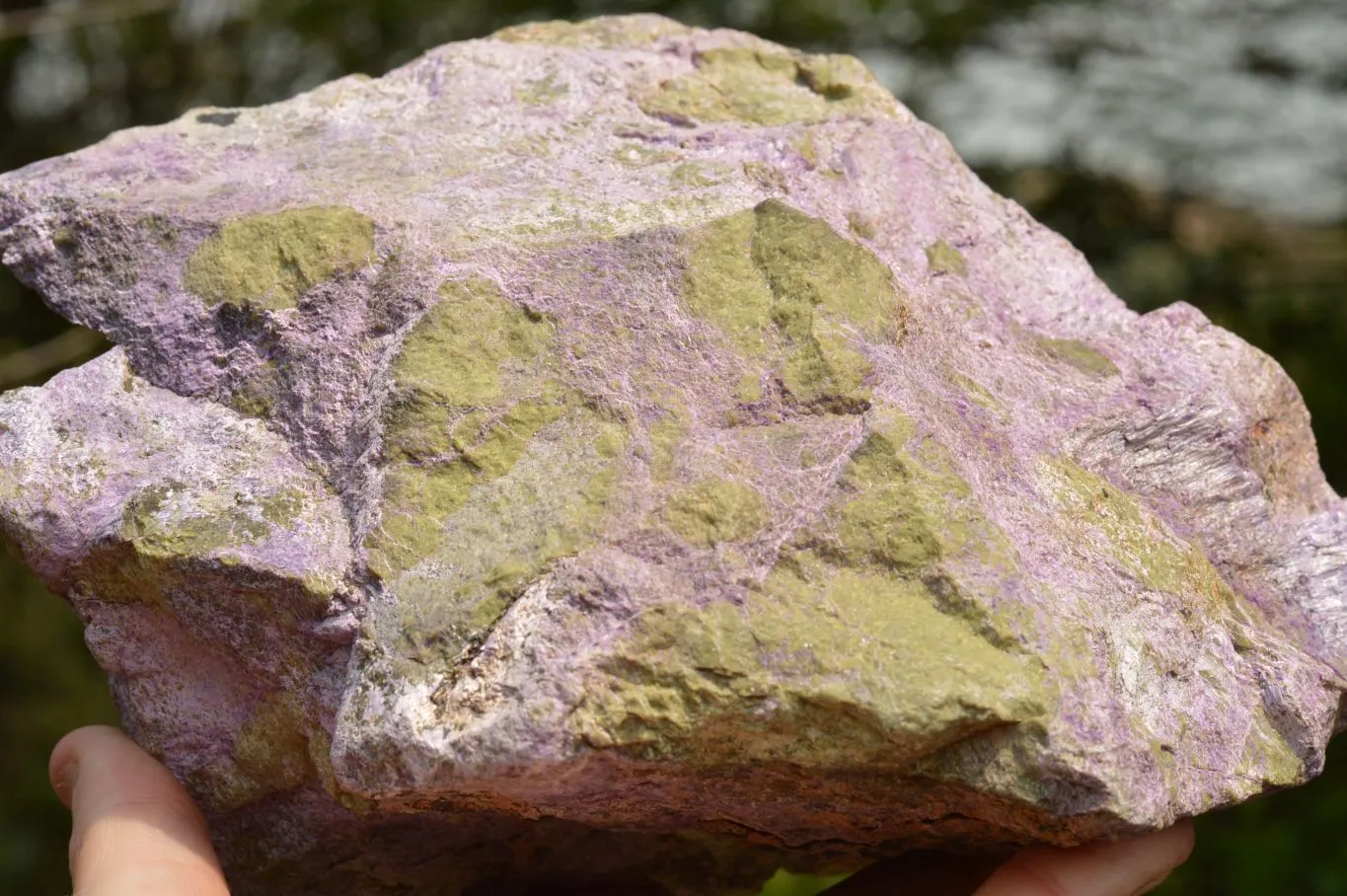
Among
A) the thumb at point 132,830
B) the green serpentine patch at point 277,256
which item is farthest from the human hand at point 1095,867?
the green serpentine patch at point 277,256

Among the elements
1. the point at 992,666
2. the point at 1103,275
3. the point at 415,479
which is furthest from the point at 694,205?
the point at 1103,275

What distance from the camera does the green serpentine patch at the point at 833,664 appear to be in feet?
3.55

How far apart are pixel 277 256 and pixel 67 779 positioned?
67 centimetres

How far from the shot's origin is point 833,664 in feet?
3.58

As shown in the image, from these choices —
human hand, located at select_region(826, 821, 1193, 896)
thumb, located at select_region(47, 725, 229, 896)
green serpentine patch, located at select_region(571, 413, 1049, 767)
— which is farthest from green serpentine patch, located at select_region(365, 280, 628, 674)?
human hand, located at select_region(826, 821, 1193, 896)

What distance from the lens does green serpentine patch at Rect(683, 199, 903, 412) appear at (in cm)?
124

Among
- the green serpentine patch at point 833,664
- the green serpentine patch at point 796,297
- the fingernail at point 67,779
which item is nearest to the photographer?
the green serpentine patch at point 833,664

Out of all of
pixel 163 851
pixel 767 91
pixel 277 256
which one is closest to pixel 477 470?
pixel 277 256

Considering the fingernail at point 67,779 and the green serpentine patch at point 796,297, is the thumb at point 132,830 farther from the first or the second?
the green serpentine patch at point 796,297

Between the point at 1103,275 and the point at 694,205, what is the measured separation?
1394mm

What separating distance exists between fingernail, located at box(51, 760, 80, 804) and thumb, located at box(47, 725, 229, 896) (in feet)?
0.06

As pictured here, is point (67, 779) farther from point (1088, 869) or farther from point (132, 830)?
point (1088, 869)

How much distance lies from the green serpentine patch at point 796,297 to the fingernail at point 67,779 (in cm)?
88

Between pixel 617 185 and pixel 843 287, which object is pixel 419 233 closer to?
pixel 617 185
